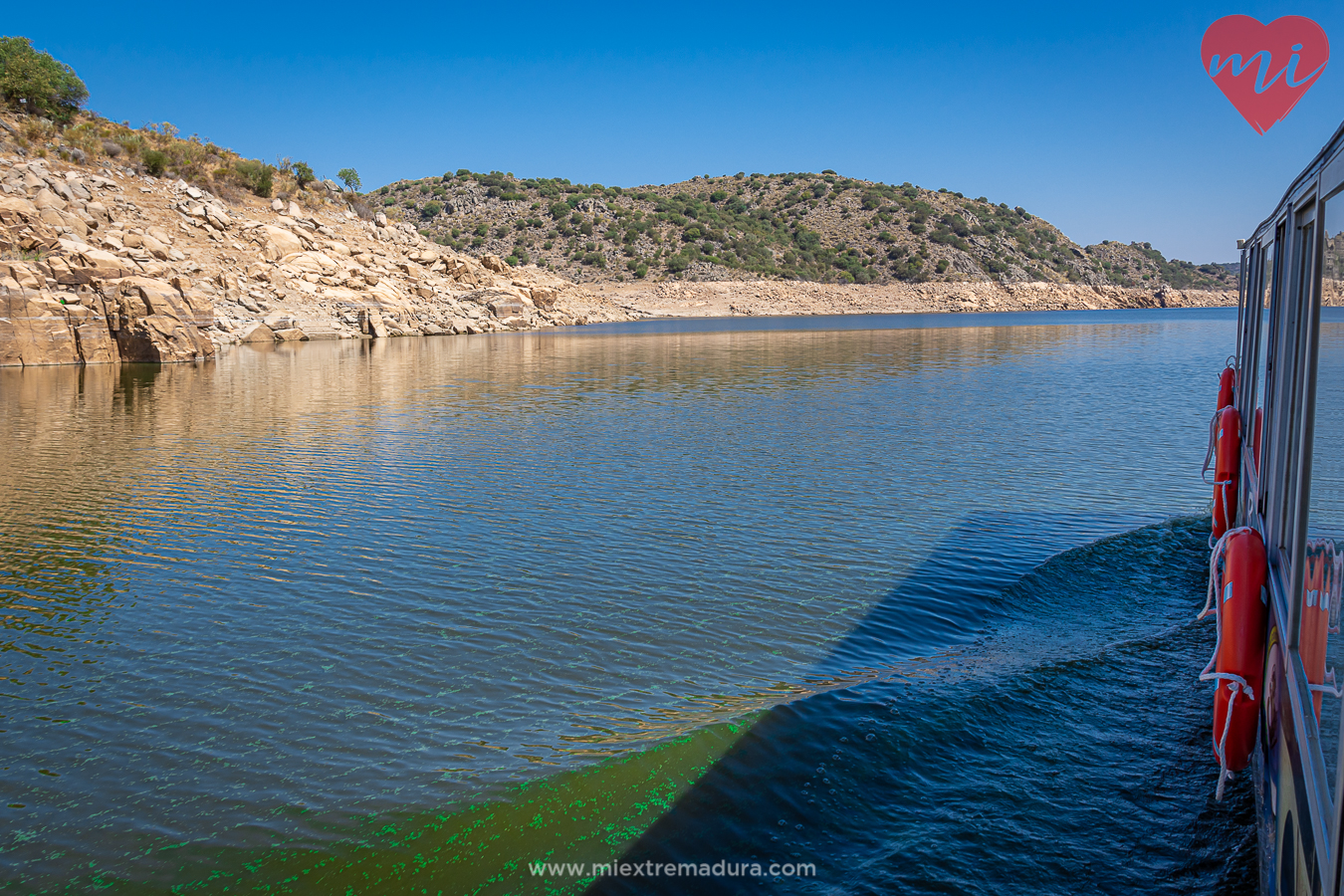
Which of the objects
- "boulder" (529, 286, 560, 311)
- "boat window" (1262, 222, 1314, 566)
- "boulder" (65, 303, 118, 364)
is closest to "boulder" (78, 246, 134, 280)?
"boulder" (65, 303, 118, 364)

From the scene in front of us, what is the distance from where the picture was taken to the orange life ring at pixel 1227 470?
7191mm

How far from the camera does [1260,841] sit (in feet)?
13.0

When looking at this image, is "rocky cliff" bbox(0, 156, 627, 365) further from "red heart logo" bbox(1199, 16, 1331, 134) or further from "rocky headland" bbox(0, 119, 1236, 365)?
"red heart logo" bbox(1199, 16, 1331, 134)

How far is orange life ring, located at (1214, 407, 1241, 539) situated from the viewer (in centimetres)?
719

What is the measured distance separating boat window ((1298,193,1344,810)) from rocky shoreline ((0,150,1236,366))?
114 feet

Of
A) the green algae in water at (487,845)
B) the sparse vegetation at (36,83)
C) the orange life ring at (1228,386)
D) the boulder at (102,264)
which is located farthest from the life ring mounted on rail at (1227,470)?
the sparse vegetation at (36,83)

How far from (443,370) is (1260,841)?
90.9 ft

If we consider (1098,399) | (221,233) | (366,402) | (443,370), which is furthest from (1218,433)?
(221,233)

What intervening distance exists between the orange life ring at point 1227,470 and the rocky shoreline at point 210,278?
110ft

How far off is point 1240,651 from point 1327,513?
1.34 m

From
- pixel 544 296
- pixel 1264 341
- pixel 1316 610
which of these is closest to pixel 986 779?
pixel 1316 610

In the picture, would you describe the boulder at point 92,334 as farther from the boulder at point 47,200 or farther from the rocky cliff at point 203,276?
the boulder at point 47,200

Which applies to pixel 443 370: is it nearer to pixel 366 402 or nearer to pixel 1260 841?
pixel 366 402

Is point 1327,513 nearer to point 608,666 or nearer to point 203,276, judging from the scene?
point 608,666
